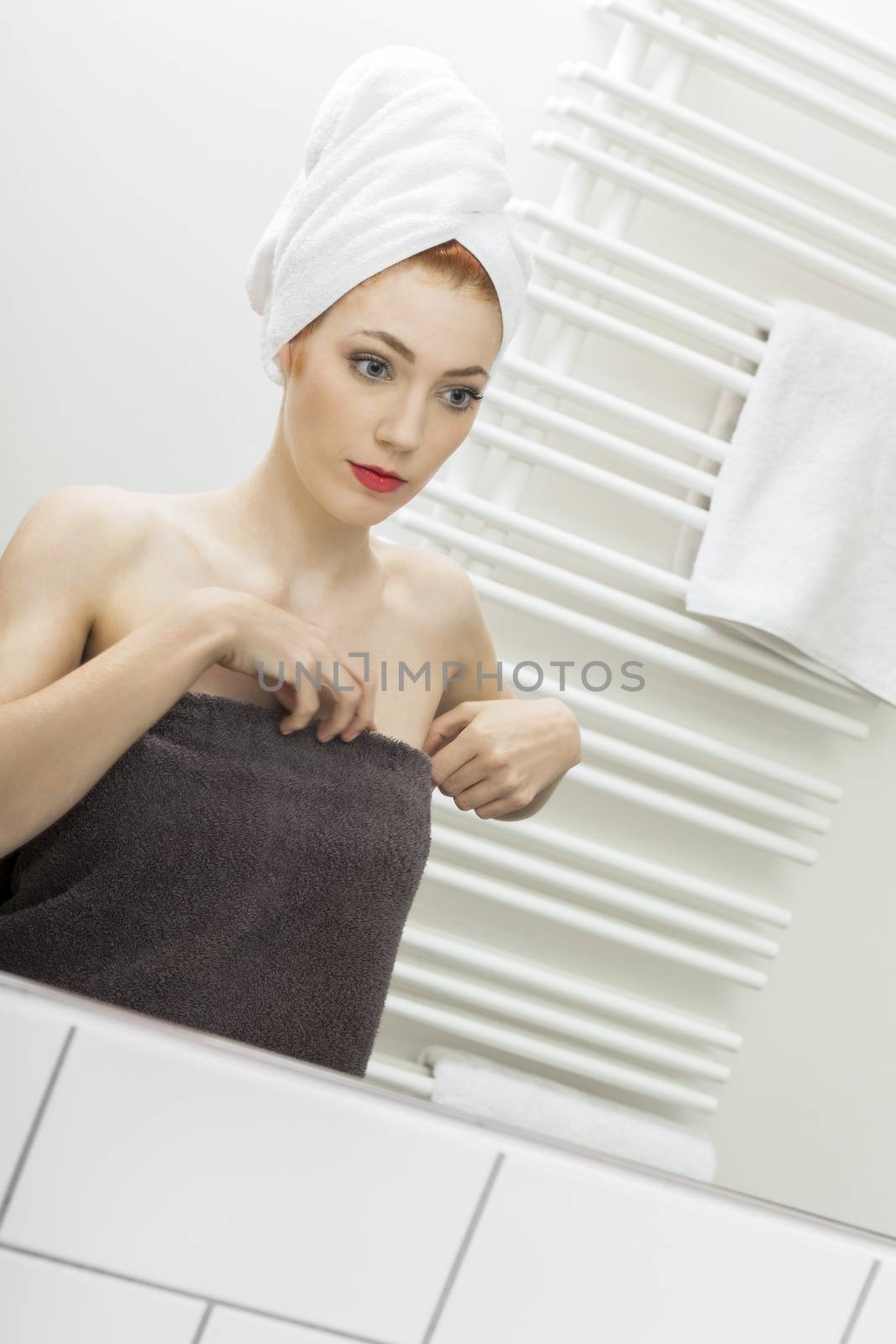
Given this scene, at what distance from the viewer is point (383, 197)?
0.60m

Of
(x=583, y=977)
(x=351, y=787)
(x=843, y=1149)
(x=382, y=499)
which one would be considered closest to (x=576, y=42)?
(x=382, y=499)

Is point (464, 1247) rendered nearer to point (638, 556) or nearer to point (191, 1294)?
point (191, 1294)

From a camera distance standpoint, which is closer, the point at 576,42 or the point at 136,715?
the point at 136,715

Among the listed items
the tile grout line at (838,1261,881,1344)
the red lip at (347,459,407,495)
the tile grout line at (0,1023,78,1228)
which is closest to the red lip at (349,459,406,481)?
the red lip at (347,459,407,495)

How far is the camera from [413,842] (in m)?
0.69

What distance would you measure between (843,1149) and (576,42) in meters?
0.75

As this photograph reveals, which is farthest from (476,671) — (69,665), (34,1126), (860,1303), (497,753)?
(860,1303)

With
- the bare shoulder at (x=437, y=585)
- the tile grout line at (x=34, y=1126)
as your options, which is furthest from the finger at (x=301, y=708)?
the tile grout line at (x=34, y=1126)

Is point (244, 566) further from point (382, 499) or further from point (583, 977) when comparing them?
point (583, 977)

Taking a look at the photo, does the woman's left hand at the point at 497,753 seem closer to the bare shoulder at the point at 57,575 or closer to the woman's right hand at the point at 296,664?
the woman's right hand at the point at 296,664

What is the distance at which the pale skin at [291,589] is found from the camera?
58 centimetres

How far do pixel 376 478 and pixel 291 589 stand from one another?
9cm

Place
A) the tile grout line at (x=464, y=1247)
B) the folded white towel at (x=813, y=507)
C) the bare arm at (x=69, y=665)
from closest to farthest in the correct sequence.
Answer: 1. the bare arm at (x=69, y=665)
2. the tile grout line at (x=464, y=1247)
3. the folded white towel at (x=813, y=507)

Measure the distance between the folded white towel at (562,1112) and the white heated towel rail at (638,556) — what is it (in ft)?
0.03
